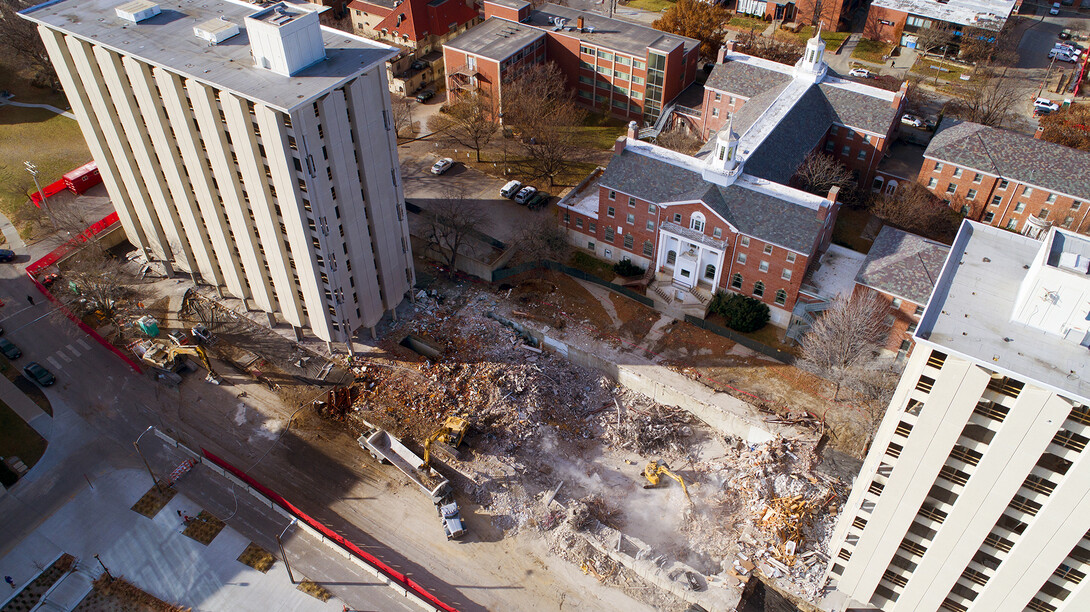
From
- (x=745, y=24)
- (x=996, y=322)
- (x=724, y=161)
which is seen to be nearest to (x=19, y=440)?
(x=724, y=161)

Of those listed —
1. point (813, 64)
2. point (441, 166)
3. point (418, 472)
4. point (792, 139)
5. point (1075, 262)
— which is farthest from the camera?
point (441, 166)

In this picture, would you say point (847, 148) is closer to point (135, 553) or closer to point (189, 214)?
point (189, 214)

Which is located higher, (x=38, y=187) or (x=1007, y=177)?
(x=1007, y=177)

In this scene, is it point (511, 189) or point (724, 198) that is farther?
point (511, 189)

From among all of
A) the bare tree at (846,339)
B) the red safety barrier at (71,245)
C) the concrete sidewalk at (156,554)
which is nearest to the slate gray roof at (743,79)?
the bare tree at (846,339)

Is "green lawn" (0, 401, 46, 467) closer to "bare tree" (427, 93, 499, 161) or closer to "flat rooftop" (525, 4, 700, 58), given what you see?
"bare tree" (427, 93, 499, 161)

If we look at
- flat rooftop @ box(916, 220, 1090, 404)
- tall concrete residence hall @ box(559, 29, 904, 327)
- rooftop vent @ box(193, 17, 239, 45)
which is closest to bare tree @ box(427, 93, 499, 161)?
tall concrete residence hall @ box(559, 29, 904, 327)

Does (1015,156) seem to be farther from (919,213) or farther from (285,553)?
(285,553)

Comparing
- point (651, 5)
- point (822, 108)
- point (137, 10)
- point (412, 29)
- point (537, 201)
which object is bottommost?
point (537, 201)
